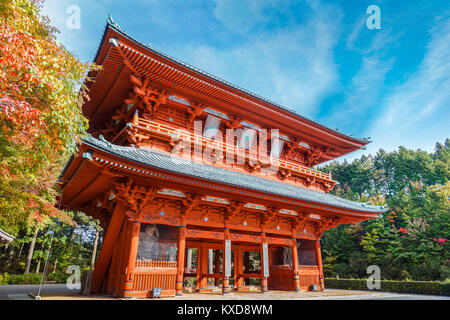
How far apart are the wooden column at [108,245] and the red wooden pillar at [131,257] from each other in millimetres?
781

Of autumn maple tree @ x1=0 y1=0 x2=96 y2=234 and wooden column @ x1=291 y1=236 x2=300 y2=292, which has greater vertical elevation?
autumn maple tree @ x1=0 y1=0 x2=96 y2=234

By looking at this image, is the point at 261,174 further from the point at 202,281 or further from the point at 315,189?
the point at 202,281

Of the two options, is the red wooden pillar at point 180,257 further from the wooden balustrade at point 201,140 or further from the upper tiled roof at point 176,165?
the wooden balustrade at point 201,140

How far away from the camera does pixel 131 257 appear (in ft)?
31.8

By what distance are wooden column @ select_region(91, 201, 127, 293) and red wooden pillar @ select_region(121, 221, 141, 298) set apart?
781 mm

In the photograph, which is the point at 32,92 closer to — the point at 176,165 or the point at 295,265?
the point at 176,165

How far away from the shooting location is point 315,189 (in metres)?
18.2

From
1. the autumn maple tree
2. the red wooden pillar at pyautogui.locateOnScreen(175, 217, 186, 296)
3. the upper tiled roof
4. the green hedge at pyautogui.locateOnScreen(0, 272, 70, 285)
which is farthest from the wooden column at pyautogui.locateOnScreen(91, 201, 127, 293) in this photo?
the green hedge at pyautogui.locateOnScreen(0, 272, 70, 285)

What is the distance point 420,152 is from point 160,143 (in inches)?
2251

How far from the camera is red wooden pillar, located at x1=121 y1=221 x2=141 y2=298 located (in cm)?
924

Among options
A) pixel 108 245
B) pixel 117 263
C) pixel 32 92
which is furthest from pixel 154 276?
pixel 32 92

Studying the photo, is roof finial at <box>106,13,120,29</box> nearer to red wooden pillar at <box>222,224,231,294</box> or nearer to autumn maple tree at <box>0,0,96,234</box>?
autumn maple tree at <box>0,0,96,234</box>

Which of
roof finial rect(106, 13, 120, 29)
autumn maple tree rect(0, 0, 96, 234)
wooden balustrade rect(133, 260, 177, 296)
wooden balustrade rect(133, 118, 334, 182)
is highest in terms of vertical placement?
roof finial rect(106, 13, 120, 29)

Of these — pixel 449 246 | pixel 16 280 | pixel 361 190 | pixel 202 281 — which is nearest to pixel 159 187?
pixel 202 281
